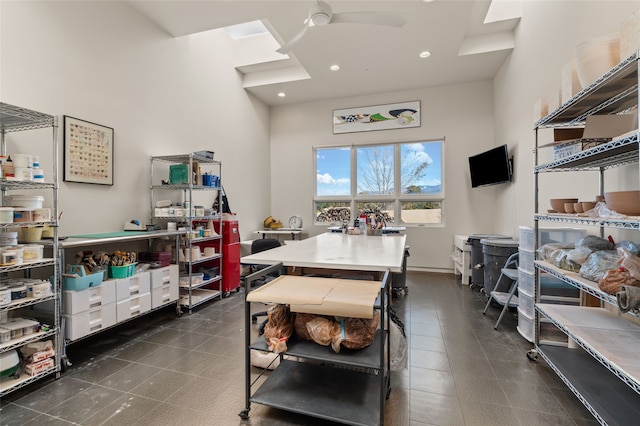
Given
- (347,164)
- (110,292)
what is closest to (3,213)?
(110,292)

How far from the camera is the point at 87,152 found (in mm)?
2793

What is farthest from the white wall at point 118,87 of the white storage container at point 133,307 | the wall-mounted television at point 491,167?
the wall-mounted television at point 491,167

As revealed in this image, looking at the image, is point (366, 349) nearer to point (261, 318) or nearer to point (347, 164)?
point (261, 318)

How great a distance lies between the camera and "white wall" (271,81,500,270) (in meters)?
5.25

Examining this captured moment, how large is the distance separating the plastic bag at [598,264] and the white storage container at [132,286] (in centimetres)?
354

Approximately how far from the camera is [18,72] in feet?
7.52

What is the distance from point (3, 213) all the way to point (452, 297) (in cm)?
458

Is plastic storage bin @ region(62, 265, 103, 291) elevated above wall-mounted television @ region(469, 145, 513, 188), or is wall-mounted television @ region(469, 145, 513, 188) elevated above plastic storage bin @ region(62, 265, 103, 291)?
wall-mounted television @ region(469, 145, 513, 188)

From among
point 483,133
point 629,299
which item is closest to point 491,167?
point 483,133

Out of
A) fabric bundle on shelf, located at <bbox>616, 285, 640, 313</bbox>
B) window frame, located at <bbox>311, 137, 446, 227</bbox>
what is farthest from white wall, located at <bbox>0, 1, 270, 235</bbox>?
fabric bundle on shelf, located at <bbox>616, 285, 640, 313</bbox>

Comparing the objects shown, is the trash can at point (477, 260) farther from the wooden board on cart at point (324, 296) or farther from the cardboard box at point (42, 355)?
the cardboard box at point (42, 355)

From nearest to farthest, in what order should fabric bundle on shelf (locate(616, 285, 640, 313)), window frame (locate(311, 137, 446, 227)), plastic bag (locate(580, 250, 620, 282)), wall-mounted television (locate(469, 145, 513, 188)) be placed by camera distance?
fabric bundle on shelf (locate(616, 285, 640, 313)) < plastic bag (locate(580, 250, 620, 282)) < wall-mounted television (locate(469, 145, 513, 188)) < window frame (locate(311, 137, 446, 227))

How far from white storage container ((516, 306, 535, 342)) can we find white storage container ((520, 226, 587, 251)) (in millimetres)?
625

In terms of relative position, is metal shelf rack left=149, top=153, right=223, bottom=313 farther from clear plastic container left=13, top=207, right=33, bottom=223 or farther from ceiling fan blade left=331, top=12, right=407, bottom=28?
ceiling fan blade left=331, top=12, right=407, bottom=28
